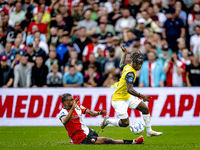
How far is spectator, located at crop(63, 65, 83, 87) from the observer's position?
14.7 meters

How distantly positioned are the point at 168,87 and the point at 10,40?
8.27 metres

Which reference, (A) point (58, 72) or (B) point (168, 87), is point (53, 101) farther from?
(B) point (168, 87)

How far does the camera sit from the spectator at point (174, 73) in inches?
574

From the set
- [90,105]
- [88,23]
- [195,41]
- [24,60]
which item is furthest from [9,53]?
[195,41]

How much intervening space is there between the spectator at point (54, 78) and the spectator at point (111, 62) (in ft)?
6.30

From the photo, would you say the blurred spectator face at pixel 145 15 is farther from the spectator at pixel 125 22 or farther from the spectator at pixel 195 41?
the spectator at pixel 195 41

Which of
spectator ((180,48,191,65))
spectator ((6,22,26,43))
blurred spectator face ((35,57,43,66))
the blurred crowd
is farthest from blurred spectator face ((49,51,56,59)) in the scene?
spectator ((180,48,191,65))

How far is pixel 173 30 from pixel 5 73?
7717mm

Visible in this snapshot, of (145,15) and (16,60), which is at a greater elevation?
(145,15)

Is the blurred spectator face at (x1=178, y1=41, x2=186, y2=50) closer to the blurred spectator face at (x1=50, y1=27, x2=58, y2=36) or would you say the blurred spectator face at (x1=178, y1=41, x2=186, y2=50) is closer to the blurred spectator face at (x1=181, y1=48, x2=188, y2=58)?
the blurred spectator face at (x1=181, y1=48, x2=188, y2=58)

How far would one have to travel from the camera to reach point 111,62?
14836mm

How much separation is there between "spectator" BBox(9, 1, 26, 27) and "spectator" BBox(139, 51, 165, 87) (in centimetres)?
742

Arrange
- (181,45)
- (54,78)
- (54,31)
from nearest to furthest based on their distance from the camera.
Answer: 1. (54,78)
2. (181,45)
3. (54,31)

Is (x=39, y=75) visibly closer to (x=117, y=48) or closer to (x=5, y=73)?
(x=5, y=73)
